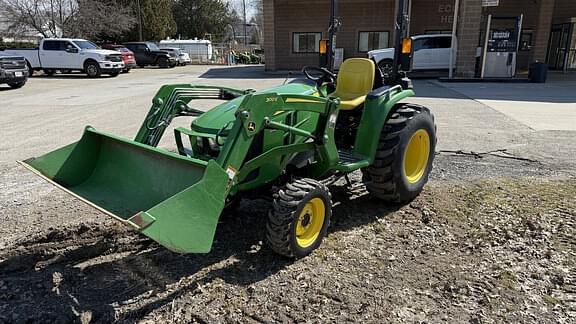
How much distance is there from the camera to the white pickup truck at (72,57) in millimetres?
20703

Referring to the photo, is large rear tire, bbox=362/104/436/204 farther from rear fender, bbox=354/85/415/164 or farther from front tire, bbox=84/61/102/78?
front tire, bbox=84/61/102/78

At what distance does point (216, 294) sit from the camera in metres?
2.89

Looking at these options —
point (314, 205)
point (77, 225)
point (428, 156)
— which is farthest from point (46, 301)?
point (428, 156)

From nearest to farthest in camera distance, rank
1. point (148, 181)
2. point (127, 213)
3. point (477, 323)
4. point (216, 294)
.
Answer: point (477, 323) < point (216, 294) < point (127, 213) < point (148, 181)

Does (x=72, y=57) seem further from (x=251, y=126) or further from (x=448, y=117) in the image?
(x=251, y=126)

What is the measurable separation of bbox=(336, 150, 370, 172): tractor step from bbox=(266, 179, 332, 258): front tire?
1.45 ft

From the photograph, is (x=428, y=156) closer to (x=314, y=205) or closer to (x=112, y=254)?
(x=314, y=205)

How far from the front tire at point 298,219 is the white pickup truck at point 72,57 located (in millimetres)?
19967

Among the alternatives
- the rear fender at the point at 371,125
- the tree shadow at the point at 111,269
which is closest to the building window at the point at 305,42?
the rear fender at the point at 371,125

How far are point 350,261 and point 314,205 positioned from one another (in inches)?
19.8

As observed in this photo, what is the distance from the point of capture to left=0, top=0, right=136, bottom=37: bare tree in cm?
2820

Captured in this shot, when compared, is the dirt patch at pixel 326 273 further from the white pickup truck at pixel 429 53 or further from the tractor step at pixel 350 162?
the white pickup truck at pixel 429 53

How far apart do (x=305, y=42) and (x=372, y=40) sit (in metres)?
3.67

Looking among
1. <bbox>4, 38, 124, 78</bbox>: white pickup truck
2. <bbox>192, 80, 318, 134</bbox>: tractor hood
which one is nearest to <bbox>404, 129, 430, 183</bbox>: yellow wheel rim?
<bbox>192, 80, 318, 134</bbox>: tractor hood
